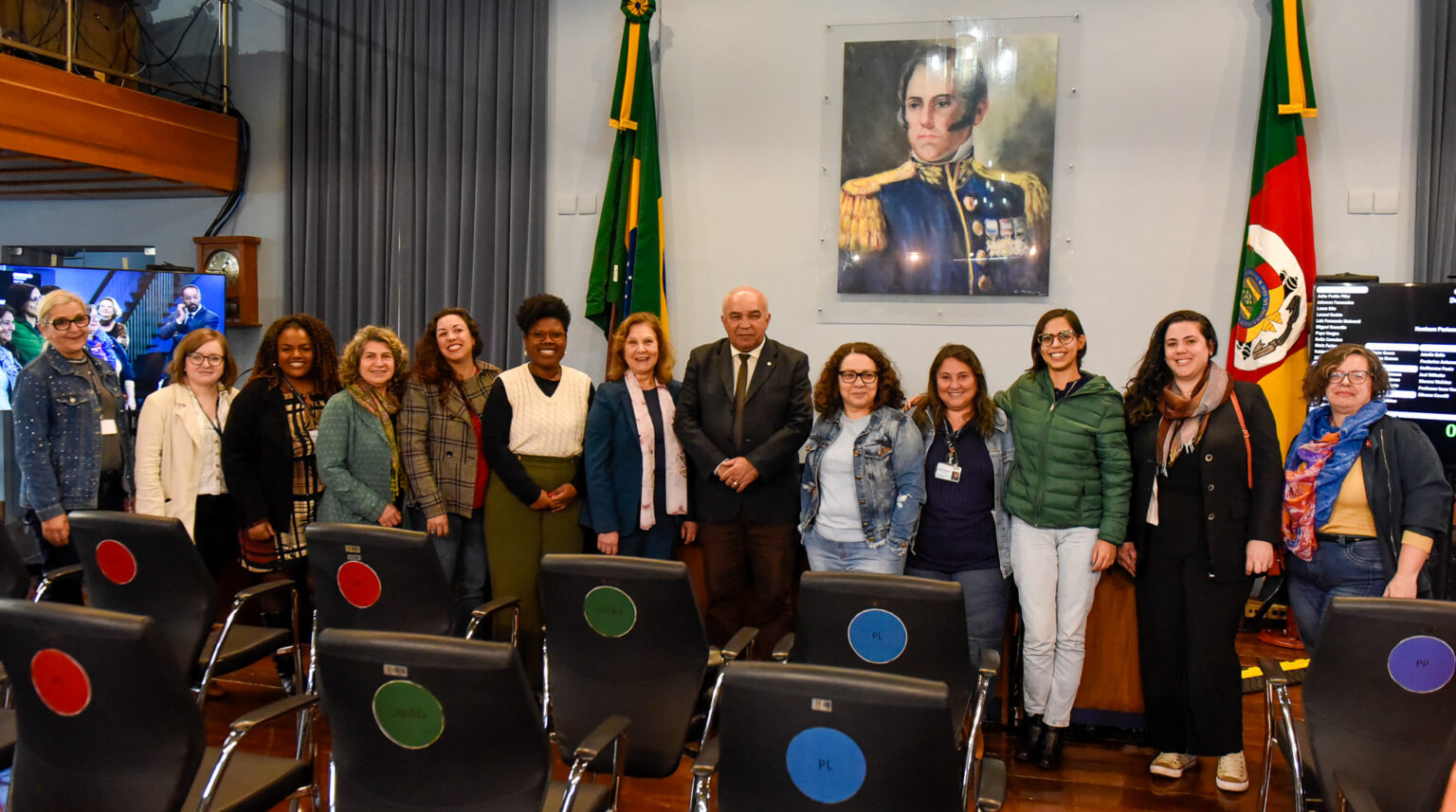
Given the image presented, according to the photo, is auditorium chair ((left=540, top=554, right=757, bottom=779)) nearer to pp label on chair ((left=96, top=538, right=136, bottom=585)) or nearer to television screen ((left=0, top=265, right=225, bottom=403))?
pp label on chair ((left=96, top=538, right=136, bottom=585))

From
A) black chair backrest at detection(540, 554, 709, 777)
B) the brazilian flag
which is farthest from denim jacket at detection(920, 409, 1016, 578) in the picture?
the brazilian flag

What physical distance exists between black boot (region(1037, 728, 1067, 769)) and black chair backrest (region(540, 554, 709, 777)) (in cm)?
141

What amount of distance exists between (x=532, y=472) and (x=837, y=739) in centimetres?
213

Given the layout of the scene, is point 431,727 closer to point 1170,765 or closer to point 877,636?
point 877,636

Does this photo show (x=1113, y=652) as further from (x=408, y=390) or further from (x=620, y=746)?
(x=408, y=390)

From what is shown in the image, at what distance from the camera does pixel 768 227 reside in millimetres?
5289

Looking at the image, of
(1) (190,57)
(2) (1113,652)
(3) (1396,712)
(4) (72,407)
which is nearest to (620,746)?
(3) (1396,712)

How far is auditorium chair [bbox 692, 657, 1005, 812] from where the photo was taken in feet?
4.87

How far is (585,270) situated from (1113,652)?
3.52 meters

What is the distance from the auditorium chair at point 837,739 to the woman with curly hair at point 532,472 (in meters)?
1.93

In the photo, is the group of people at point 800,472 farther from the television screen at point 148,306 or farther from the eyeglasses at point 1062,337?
the television screen at point 148,306

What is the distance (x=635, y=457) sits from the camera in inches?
136

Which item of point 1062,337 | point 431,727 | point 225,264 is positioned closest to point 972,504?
point 1062,337

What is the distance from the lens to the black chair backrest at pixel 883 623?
2229 mm
